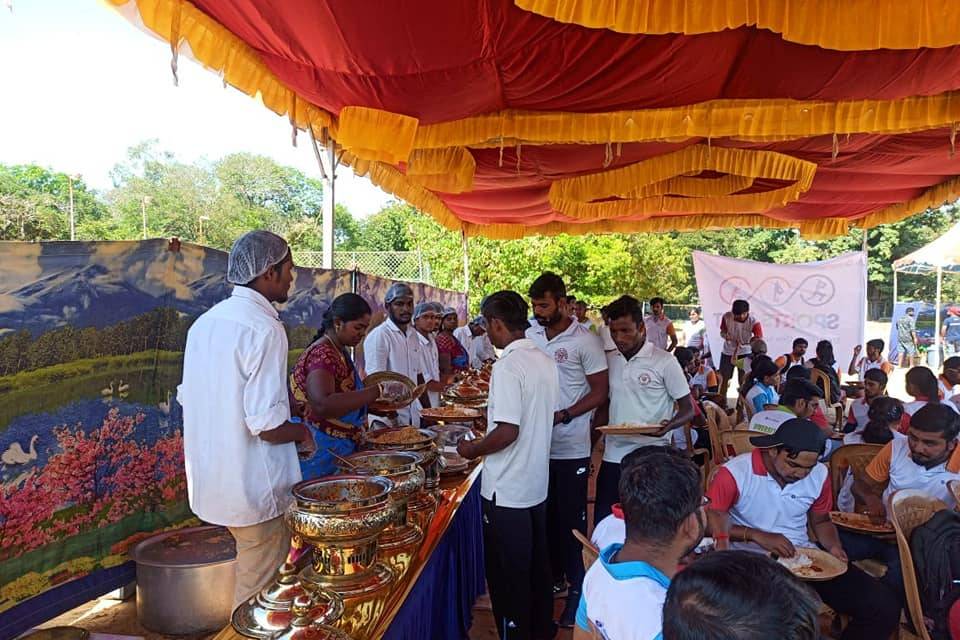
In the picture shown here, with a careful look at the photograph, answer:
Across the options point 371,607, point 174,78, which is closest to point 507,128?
point 174,78

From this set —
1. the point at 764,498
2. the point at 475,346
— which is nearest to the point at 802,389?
the point at 764,498

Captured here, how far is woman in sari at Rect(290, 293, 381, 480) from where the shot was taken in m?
2.57

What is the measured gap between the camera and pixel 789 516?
248cm

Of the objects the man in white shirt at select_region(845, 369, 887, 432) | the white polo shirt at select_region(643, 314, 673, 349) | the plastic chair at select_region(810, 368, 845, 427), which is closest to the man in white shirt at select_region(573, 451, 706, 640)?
the man in white shirt at select_region(845, 369, 887, 432)

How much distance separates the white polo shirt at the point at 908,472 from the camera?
2893mm

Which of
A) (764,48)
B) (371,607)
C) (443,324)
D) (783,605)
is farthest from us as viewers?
(443,324)

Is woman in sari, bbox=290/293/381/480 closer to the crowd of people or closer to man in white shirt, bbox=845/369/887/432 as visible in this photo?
the crowd of people

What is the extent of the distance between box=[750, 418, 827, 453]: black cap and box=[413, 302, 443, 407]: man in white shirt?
→ 2.73 m

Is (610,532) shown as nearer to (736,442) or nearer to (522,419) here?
(522,419)

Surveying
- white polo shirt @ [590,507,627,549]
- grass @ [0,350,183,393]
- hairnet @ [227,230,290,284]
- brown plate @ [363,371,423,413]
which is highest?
hairnet @ [227,230,290,284]

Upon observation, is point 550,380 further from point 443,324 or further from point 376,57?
point 443,324

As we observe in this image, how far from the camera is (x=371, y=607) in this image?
1.68 meters

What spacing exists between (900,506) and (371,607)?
226 centimetres

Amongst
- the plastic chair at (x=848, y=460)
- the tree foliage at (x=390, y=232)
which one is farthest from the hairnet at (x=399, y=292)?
the tree foliage at (x=390, y=232)
